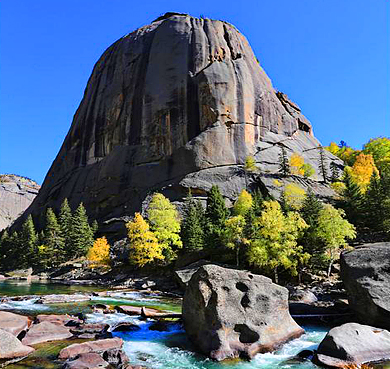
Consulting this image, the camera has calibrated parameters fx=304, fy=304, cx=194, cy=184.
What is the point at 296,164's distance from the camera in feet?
201

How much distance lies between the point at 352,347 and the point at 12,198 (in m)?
155

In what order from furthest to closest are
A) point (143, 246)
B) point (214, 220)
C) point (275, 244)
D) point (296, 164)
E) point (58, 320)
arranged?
1. point (296, 164)
2. point (214, 220)
3. point (143, 246)
4. point (275, 244)
5. point (58, 320)

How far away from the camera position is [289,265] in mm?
25734

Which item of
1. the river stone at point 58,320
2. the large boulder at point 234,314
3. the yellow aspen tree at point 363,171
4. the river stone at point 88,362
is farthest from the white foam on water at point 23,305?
the yellow aspen tree at point 363,171

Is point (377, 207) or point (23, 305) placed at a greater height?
point (377, 207)

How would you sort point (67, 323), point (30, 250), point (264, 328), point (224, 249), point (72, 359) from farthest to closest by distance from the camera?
point (30, 250) < point (224, 249) < point (67, 323) < point (264, 328) < point (72, 359)

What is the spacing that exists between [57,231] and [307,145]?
58154 millimetres

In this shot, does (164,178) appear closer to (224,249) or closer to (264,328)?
(224,249)

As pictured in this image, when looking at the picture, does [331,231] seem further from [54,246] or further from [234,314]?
[54,246]

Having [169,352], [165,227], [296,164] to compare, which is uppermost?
[296,164]

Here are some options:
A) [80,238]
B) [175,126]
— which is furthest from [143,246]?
[175,126]

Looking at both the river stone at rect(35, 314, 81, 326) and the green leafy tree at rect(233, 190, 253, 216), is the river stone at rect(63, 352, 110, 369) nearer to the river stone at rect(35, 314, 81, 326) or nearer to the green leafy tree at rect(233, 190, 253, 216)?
the river stone at rect(35, 314, 81, 326)

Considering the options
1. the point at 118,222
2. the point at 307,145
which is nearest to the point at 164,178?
the point at 118,222

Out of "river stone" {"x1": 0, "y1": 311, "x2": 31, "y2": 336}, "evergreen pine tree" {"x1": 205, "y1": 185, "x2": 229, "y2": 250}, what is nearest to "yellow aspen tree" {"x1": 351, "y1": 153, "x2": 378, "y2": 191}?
"evergreen pine tree" {"x1": 205, "y1": 185, "x2": 229, "y2": 250}
